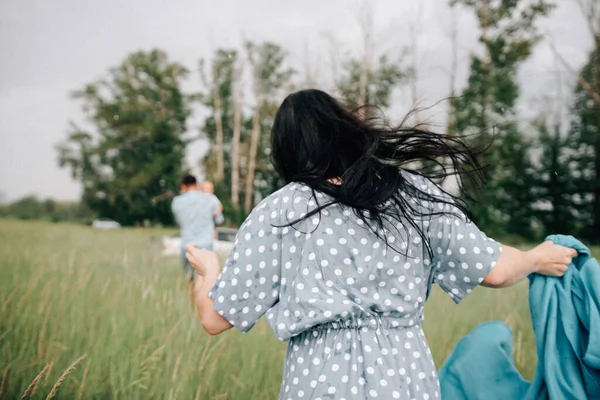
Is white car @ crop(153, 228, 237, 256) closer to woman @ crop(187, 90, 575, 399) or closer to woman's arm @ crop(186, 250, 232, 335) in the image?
woman's arm @ crop(186, 250, 232, 335)

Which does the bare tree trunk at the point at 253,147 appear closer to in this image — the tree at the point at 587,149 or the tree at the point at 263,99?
the tree at the point at 263,99

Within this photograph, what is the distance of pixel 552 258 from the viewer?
1.53m

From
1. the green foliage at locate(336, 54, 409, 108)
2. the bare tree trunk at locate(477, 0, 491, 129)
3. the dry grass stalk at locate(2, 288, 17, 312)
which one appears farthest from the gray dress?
the bare tree trunk at locate(477, 0, 491, 129)

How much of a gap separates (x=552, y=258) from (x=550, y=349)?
248 mm

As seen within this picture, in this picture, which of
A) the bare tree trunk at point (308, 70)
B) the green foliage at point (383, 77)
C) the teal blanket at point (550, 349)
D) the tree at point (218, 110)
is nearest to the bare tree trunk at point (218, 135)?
the tree at point (218, 110)

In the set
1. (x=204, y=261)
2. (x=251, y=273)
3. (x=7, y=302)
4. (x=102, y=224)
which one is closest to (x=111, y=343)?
(x=7, y=302)

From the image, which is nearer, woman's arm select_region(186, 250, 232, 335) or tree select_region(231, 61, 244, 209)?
woman's arm select_region(186, 250, 232, 335)

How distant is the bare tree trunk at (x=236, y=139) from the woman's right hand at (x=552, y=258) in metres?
12.0

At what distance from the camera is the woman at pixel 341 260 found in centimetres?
125

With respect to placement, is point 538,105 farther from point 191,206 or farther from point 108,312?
point 108,312

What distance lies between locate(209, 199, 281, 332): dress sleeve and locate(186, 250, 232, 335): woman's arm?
21 mm

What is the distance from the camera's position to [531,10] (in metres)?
11.7

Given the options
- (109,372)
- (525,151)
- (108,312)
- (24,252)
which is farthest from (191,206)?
(525,151)

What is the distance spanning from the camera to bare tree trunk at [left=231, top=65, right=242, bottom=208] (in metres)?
13.8
